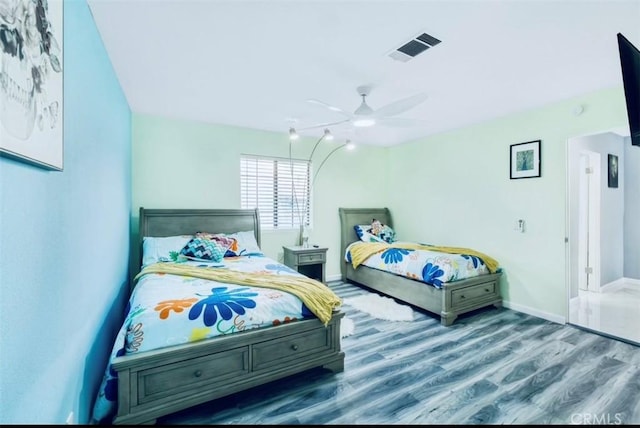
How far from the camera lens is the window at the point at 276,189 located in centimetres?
430

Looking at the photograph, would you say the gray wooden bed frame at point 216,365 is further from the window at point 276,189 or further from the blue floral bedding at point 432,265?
the window at point 276,189

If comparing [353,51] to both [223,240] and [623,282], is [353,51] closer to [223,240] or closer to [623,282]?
[223,240]

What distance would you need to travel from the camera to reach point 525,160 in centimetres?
345

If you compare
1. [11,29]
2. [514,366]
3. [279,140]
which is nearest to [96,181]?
[11,29]

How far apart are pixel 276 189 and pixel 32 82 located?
359cm

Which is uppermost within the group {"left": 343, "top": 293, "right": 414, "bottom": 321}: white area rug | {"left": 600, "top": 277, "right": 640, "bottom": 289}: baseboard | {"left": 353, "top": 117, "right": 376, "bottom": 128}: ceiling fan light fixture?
{"left": 353, "top": 117, "right": 376, "bottom": 128}: ceiling fan light fixture

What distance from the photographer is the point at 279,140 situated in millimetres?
4438

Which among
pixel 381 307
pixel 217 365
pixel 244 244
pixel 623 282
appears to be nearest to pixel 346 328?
pixel 381 307

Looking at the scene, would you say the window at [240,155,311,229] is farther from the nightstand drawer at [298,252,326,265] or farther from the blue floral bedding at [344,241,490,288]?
the blue floral bedding at [344,241,490,288]

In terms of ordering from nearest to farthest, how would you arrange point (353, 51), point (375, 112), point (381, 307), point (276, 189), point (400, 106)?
point (353, 51)
point (400, 106)
point (375, 112)
point (381, 307)
point (276, 189)

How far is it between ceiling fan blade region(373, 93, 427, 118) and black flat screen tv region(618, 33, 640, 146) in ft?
3.65

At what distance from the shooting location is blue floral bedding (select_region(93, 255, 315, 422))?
1.61m

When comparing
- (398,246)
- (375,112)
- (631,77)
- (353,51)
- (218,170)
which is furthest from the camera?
(398,246)

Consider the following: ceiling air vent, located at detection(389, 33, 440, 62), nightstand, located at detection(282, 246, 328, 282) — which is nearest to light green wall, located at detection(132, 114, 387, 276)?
nightstand, located at detection(282, 246, 328, 282)
